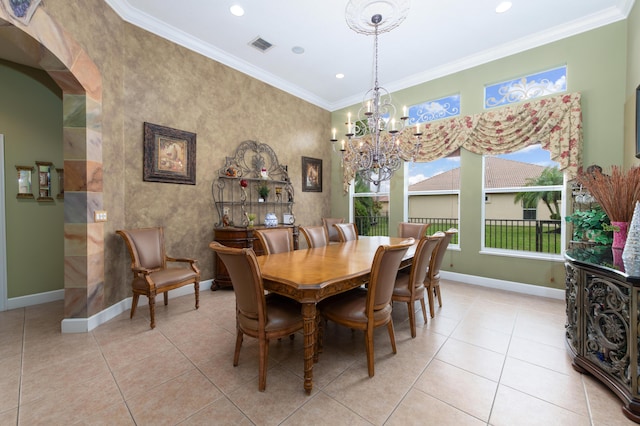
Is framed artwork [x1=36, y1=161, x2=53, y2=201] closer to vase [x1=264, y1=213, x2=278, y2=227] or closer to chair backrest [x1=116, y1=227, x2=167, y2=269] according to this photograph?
chair backrest [x1=116, y1=227, x2=167, y2=269]

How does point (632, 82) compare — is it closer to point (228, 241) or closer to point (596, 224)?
point (596, 224)

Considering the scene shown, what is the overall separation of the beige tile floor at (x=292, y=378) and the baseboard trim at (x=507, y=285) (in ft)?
3.04

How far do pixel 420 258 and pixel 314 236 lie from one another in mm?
1430

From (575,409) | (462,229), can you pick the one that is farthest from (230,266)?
(462,229)

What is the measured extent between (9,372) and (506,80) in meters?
6.38

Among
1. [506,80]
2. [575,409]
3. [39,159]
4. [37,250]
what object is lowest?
[575,409]

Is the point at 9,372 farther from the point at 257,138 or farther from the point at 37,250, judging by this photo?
the point at 257,138

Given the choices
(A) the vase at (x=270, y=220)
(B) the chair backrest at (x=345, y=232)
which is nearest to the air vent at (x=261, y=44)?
(A) the vase at (x=270, y=220)

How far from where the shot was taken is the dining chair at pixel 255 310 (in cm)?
170

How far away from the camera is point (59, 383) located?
1841 mm

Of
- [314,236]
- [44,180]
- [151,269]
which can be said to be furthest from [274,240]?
[44,180]

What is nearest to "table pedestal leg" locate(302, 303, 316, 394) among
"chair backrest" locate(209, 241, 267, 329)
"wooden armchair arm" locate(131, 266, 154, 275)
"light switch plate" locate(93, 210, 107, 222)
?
"chair backrest" locate(209, 241, 267, 329)

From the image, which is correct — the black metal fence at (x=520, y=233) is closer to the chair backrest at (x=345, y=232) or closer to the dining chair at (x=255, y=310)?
the chair backrest at (x=345, y=232)

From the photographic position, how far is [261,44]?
3797 mm
